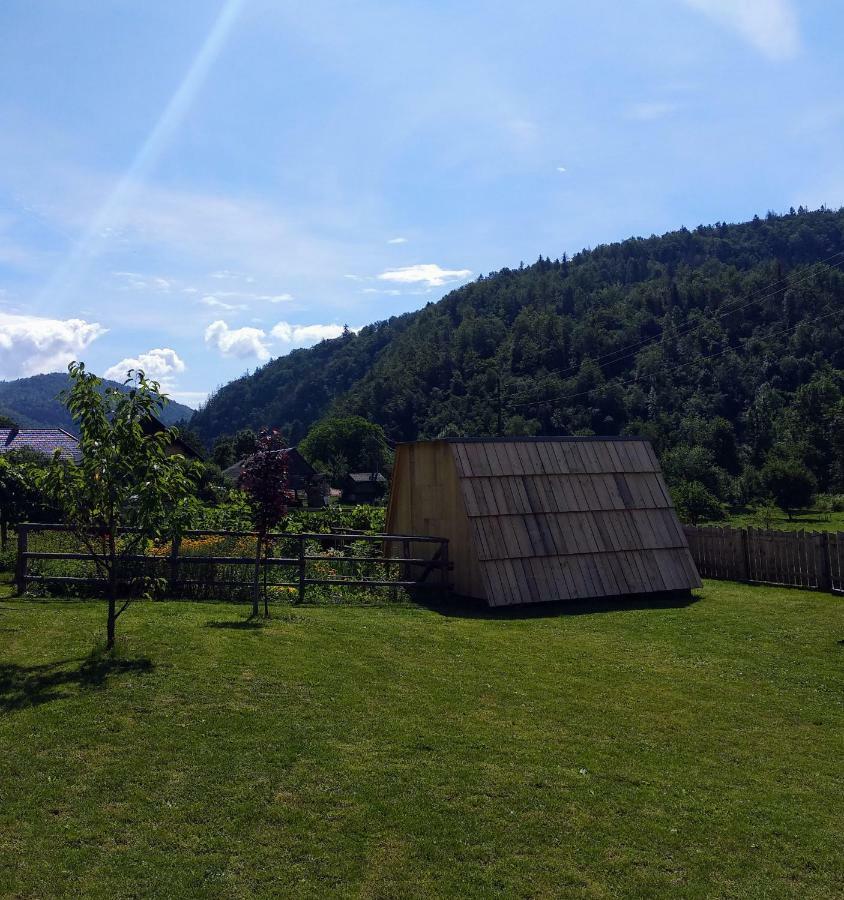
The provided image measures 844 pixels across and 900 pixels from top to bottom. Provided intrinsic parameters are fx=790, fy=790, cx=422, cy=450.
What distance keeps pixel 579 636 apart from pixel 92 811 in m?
8.74

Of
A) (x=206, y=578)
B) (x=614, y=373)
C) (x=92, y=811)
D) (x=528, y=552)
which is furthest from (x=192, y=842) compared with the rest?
(x=614, y=373)

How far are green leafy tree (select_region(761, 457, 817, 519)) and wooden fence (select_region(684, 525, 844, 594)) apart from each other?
40.2 metres

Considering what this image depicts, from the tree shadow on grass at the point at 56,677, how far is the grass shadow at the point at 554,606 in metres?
6.76

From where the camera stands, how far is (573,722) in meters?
8.49

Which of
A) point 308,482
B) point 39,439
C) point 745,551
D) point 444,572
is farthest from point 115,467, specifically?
point 308,482

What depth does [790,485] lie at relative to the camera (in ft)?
187

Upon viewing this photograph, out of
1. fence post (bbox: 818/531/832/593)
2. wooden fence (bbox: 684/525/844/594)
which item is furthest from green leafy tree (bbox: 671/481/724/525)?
fence post (bbox: 818/531/832/593)

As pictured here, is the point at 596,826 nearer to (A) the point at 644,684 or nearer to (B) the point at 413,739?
(B) the point at 413,739

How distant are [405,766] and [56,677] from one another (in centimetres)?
436

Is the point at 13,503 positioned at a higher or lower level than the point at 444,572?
higher

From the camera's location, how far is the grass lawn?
5410 mm

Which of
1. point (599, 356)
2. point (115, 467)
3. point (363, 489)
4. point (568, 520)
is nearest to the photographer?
point (115, 467)

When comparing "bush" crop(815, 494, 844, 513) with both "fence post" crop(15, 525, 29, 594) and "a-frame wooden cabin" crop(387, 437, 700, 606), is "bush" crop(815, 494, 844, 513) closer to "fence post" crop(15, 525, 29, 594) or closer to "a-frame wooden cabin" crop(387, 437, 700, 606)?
"a-frame wooden cabin" crop(387, 437, 700, 606)

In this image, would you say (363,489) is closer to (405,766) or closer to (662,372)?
(662,372)
